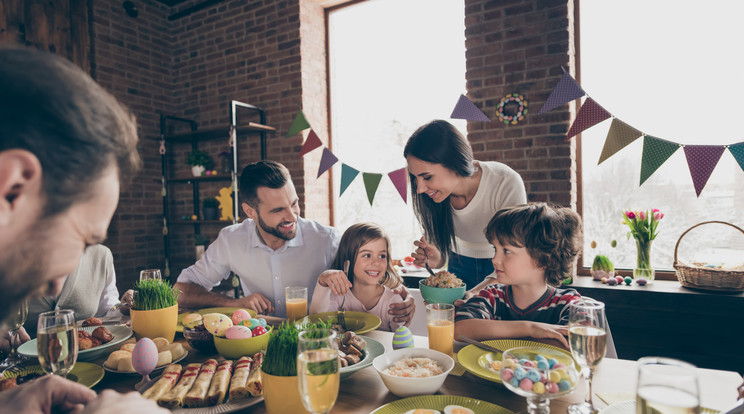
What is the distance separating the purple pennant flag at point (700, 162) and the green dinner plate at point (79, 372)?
101 inches

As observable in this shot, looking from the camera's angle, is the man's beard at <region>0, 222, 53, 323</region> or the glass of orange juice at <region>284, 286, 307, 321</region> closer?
the man's beard at <region>0, 222, 53, 323</region>

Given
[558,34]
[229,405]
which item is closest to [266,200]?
[229,405]

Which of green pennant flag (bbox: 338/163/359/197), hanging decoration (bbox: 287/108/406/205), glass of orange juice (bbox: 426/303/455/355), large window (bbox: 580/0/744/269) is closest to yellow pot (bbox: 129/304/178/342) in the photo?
glass of orange juice (bbox: 426/303/455/355)

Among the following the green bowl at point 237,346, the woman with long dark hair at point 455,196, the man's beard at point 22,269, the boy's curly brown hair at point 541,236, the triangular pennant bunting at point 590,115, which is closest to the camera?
the man's beard at point 22,269

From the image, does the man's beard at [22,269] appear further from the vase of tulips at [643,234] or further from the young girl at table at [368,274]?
the vase of tulips at [643,234]

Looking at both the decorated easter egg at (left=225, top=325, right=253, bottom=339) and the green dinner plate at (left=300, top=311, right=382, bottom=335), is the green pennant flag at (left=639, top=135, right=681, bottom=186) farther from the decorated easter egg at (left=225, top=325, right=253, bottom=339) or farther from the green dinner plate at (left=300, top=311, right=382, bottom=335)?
the decorated easter egg at (left=225, top=325, right=253, bottom=339)

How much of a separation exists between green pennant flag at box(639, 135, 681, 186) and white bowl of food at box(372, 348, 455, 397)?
1702 millimetres

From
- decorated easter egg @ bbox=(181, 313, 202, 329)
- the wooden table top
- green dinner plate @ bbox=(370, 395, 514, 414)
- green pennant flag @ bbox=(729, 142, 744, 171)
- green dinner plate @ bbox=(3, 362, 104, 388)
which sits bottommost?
the wooden table top

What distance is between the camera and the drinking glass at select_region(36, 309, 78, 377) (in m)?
0.89

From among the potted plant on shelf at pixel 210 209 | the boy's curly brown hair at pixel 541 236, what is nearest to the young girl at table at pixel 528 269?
the boy's curly brown hair at pixel 541 236

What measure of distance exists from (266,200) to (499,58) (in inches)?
80.3

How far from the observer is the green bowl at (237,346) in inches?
43.1

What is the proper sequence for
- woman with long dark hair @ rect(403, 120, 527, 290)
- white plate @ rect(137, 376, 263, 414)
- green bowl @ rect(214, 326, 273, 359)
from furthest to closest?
woman with long dark hair @ rect(403, 120, 527, 290) → green bowl @ rect(214, 326, 273, 359) → white plate @ rect(137, 376, 263, 414)

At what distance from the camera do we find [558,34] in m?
2.79
